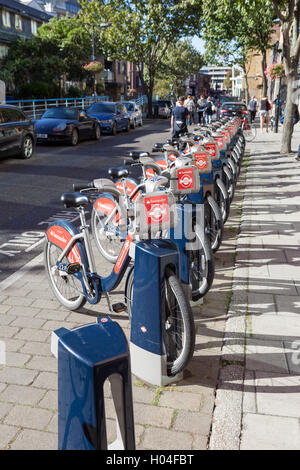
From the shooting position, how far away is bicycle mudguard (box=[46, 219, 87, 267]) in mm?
4086

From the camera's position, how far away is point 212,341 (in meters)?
3.85

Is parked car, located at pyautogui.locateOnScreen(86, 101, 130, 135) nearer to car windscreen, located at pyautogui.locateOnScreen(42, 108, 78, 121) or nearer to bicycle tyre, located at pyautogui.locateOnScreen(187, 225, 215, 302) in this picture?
car windscreen, located at pyautogui.locateOnScreen(42, 108, 78, 121)

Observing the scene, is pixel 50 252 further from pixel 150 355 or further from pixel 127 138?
pixel 127 138

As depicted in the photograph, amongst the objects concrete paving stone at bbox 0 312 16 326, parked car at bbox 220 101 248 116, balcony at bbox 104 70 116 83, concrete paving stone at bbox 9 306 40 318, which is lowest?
concrete paving stone at bbox 9 306 40 318

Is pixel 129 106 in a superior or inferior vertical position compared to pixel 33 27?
inferior

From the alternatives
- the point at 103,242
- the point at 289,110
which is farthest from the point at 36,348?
the point at 289,110

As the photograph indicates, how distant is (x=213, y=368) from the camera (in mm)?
3451

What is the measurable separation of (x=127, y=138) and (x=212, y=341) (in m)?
18.7

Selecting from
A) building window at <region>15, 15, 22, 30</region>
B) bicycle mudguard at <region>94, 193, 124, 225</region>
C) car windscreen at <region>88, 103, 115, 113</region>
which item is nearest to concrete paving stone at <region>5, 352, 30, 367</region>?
bicycle mudguard at <region>94, 193, 124, 225</region>

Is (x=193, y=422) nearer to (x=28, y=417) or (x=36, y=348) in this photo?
(x=28, y=417)

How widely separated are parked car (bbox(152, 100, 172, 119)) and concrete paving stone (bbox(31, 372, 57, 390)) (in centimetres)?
3931

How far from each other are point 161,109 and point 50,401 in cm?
3972

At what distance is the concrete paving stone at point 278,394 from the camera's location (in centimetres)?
293
